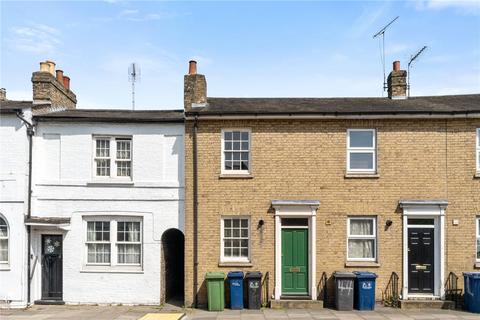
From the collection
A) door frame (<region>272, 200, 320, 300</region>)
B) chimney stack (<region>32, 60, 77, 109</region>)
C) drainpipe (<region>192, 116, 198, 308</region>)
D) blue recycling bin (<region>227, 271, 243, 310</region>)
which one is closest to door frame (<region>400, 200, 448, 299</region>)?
door frame (<region>272, 200, 320, 300</region>)

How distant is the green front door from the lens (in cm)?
1387

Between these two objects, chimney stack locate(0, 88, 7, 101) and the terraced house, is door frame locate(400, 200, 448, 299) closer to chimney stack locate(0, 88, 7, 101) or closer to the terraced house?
the terraced house

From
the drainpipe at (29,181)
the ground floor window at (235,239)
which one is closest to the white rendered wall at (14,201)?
the drainpipe at (29,181)

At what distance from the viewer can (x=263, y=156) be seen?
46.5ft

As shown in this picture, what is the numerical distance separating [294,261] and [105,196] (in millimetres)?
6652

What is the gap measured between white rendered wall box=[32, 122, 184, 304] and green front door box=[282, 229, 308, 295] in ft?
11.7

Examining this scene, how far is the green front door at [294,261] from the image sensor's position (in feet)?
45.5

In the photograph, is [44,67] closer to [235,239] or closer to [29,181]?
[29,181]

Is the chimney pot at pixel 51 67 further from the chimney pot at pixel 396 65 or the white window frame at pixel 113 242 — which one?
the chimney pot at pixel 396 65

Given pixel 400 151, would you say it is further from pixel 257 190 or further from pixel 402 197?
pixel 257 190

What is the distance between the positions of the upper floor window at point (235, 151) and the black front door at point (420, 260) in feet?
19.2

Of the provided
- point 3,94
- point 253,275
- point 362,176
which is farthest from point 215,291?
point 3,94

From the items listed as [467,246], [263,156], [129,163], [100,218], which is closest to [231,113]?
[263,156]

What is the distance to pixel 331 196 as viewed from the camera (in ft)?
46.1
